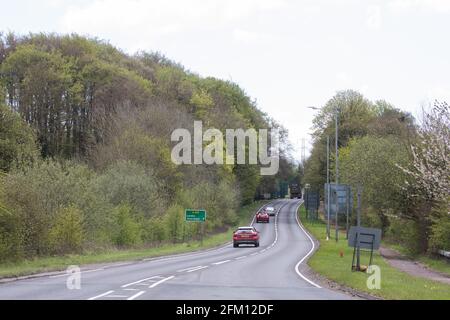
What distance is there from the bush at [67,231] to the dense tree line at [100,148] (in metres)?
0.06

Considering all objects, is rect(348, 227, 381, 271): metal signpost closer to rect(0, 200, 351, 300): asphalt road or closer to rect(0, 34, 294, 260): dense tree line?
rect(0, 200, 351, 300): asphalt road

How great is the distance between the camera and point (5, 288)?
64.9 ft

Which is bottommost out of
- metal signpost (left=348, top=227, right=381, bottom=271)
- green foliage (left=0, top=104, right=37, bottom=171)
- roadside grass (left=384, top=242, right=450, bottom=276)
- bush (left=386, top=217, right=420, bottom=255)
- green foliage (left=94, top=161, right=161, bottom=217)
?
roadside grass (left=384, top=242, right=450, bottom=276)

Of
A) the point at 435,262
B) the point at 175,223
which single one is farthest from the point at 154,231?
the point at 435,262

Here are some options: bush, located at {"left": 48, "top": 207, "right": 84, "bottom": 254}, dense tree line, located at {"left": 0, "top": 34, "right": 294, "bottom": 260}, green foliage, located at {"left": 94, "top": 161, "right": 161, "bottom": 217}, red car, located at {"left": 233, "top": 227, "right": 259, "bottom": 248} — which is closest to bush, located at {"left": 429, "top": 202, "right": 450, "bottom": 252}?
red car, located at {"left": 233, "top": 227, "right": 259, "bottom": 248}

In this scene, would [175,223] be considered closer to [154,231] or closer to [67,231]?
[154,231]

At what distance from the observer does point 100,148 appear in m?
66.2

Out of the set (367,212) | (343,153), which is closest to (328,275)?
(367,212)

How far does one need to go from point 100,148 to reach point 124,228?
1950 cm

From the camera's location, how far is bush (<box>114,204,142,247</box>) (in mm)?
47781

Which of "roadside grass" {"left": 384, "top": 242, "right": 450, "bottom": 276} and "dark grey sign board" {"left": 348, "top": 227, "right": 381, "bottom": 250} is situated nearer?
"dark grey sign board" {"left": 348, "top": 227, "right": 381, "bottom": 250}

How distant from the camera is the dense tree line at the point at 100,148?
37688mm

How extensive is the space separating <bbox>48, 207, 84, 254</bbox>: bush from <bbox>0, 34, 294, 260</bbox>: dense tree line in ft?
0.19
